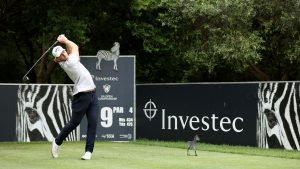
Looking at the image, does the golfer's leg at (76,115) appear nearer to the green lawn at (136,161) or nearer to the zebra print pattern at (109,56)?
the green lawn at (136,161)

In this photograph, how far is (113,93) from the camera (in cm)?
1773

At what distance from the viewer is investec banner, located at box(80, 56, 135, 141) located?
57.8 ft

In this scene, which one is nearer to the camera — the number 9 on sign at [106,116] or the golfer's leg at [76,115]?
the golfer's leg at [76,115]

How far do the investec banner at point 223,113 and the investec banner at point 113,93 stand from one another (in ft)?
5.48

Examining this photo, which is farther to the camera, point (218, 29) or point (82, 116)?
point (218, 29)

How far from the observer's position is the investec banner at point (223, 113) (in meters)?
16.5

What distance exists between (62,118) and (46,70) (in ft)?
31.3

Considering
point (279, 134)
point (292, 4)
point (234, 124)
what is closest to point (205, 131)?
point (234, 124)

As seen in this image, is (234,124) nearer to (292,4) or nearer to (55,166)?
(292,4)

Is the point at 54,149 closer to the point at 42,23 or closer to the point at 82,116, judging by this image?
the point at 82,116

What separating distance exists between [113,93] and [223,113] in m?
3.02

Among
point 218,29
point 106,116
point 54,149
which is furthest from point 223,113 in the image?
A: point 54,149

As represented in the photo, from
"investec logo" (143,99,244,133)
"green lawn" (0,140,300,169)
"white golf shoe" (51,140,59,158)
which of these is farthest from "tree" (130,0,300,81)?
"white golf shoe" (51,140,59,158)

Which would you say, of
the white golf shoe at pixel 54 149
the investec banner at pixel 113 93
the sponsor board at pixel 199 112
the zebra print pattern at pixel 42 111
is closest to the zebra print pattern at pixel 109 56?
the investec banner at pixel 113 93
